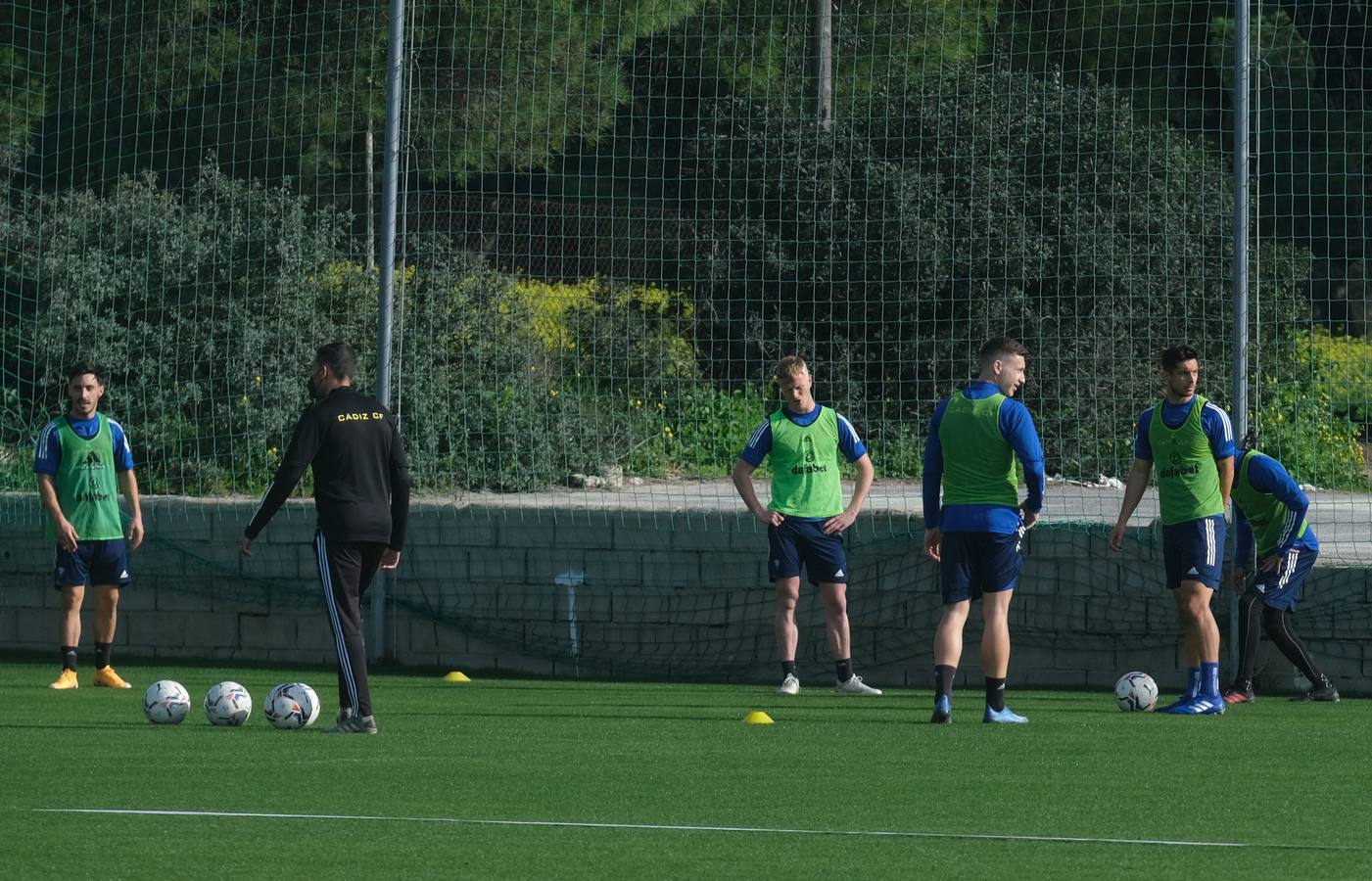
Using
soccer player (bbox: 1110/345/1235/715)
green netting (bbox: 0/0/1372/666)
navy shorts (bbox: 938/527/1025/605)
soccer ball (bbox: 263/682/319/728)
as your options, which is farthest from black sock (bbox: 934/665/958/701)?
soccer ball (bbox: 263/682/319/728)

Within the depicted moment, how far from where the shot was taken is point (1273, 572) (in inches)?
443

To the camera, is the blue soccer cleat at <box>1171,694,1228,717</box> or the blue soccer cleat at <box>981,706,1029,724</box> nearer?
the blue soccer cleat at <box>981,706,1029,724</box>

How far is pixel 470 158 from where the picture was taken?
15328 mm

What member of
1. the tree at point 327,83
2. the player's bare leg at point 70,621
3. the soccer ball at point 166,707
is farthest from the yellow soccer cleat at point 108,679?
the tree at point 327,83

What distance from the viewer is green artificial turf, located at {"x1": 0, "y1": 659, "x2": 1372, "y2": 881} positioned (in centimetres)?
571

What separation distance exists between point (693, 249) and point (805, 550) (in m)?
3.99

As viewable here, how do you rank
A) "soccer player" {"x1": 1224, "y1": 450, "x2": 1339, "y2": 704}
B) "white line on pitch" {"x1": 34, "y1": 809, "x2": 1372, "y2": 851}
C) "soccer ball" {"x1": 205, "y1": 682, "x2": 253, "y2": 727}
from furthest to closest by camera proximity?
"soccer player" {"x1": 1224, "y1": 450, "x2": 1339, "y2": 704}
"soccer ball" {"x1": 205, "y1": 682, "x2": 253, "y2": 727}
"white line on pitch" {"x1": 34, "y1": 809, "x2": 1372, "y2": 851}

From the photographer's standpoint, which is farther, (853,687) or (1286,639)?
(853,687)

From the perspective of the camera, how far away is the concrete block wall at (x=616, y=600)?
12422 mm

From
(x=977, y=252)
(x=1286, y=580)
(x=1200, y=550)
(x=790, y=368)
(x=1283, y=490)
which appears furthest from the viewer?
(x=977, y=252)

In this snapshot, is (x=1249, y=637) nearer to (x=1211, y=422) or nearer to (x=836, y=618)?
(x=1211, y=422)

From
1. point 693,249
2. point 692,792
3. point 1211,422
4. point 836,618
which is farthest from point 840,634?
point 692,792

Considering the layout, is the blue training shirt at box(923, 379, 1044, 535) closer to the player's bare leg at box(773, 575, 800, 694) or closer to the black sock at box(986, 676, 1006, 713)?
the black sock at box(986, 676, 1006, 713)

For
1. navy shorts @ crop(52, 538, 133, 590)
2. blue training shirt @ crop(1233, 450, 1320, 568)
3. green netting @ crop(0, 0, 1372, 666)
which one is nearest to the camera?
blue training shirt @ crop(1233, 450, 1320, 568)
